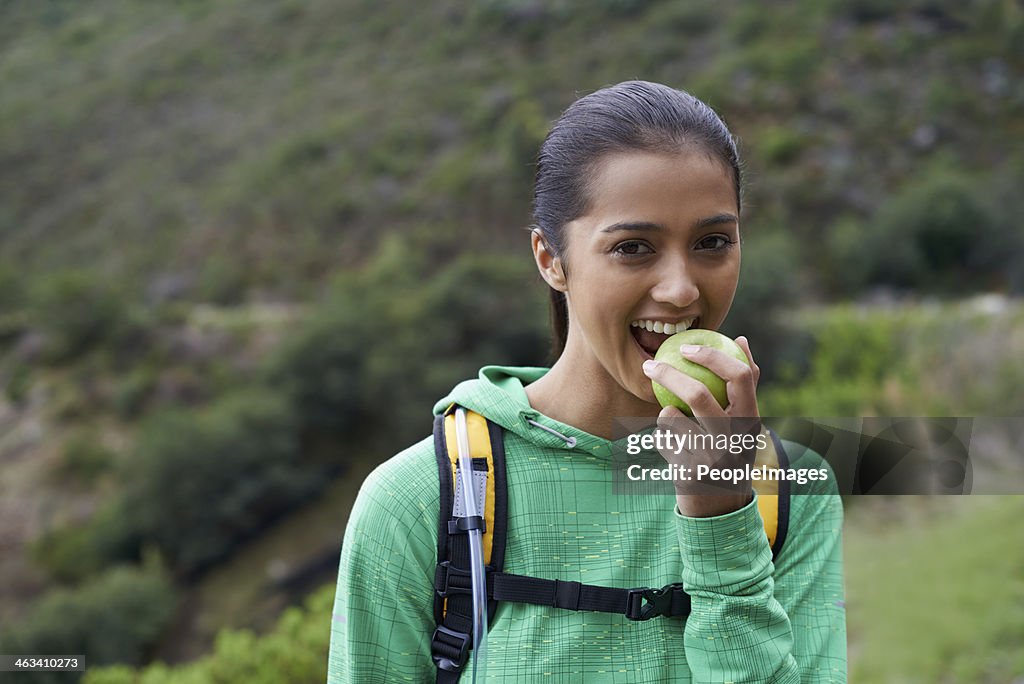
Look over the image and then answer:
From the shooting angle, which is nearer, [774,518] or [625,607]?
[625,607]

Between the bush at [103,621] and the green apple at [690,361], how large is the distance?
22136mm

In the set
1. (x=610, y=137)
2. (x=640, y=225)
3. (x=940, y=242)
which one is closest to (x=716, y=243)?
(x=640, y=225)

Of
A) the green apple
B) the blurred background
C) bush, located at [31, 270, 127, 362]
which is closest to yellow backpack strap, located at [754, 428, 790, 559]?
the green apple

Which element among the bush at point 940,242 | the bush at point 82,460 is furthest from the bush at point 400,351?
the bush at point 940,242

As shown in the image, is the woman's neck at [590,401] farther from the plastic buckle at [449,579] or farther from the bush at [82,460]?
the bush at [82,460]

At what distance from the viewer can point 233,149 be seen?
1876 inches

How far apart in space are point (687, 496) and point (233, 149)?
163ft

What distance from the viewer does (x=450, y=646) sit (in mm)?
1601

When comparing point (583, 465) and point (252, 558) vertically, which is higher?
point (583, 465)

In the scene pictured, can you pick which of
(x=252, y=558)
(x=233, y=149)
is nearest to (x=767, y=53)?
(x=233, y=149)

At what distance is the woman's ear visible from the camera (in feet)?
6.01

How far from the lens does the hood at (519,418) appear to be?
69.1 inches

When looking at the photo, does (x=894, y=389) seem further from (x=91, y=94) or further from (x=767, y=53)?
(x=91, y=94)

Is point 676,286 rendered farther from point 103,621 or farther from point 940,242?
point 940,242
